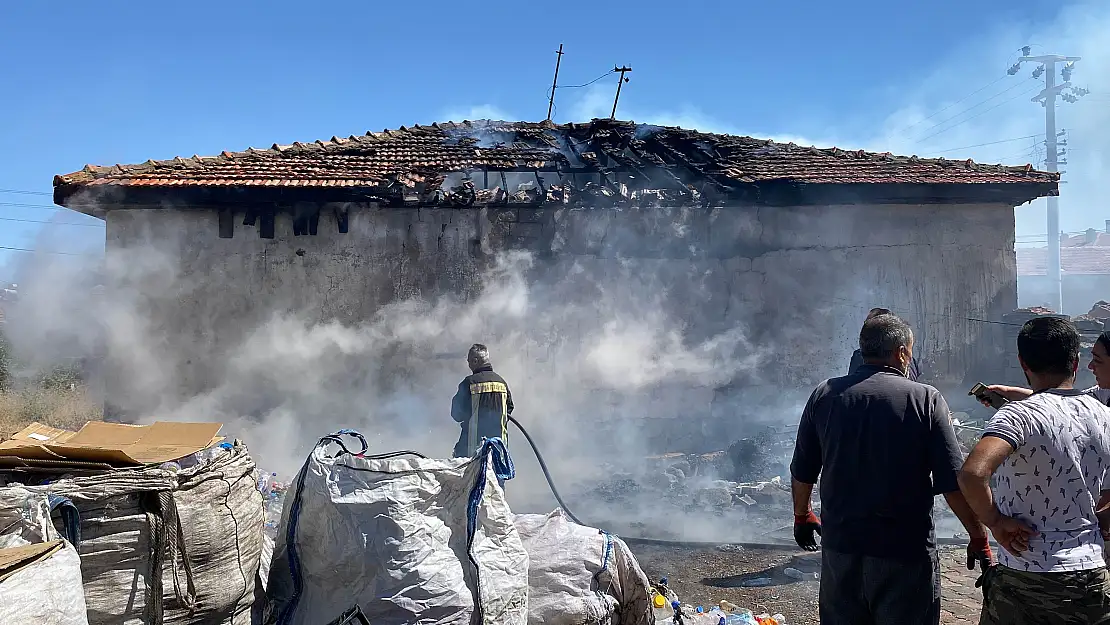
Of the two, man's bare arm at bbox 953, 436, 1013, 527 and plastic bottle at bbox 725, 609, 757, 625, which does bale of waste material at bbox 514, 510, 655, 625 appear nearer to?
plastic bottle at bbox 725, 609, 757, 625

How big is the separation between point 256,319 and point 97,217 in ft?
9.75

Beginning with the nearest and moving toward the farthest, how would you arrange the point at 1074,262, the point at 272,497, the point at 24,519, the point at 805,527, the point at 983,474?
1. the point at 24,519
2. the point at 983,474
3. the point at 805,527
4. the point at 272,497
5. the point at 1074,262

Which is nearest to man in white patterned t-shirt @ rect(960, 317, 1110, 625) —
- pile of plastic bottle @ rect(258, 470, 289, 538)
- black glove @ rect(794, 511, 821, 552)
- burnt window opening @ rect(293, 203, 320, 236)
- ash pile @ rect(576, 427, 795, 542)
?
black glove @ rect(794, 511, 821, 552)

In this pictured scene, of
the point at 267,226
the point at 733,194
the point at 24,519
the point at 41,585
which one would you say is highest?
the point at 733,194

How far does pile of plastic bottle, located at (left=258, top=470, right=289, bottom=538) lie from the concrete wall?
2.71 meters

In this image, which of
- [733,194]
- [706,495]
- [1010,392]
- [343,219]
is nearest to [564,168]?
[733,194]

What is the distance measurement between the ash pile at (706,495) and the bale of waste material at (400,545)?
4085mm

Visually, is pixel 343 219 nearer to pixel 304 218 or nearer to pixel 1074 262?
pixel 304 218

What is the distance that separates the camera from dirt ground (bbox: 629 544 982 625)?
16.3 feet

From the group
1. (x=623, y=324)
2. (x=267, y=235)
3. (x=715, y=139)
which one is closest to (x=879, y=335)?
(x=623, y=324)

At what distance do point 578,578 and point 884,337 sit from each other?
1.86 metres

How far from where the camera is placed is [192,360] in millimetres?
10578

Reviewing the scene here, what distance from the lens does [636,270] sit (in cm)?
1122

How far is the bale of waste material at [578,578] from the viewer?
11.3ft
